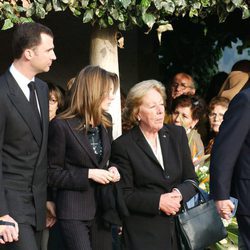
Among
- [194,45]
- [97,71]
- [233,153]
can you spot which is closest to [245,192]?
[233,153]

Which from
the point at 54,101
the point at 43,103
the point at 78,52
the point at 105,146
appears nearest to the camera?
the point at 43,103

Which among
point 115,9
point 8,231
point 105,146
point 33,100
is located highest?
point 115,9

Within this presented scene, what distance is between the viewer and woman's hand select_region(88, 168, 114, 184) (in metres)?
5.44

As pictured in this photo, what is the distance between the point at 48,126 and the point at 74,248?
0.80m

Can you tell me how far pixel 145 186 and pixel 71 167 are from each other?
552mm

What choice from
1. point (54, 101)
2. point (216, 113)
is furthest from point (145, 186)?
point (216, 113)

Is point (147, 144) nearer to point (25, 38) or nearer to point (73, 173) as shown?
point (73, 173)

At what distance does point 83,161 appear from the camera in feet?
18.0

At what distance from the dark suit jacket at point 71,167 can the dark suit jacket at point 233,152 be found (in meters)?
0.93

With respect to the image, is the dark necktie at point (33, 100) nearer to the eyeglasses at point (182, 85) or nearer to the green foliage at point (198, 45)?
the eyeglasses at point (182, 85)

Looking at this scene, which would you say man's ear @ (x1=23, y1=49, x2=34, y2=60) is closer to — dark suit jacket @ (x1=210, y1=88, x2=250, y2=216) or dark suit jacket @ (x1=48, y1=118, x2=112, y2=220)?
dark suit jacket @ (x1=48, y1=118, x2=112, y2=220)

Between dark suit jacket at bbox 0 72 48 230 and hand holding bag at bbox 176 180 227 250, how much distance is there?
1036 mm

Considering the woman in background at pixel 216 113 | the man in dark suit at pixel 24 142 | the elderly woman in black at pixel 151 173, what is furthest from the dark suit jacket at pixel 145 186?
the woman in background at pixel 216 113

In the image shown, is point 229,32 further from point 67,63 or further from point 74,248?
point 74,248
